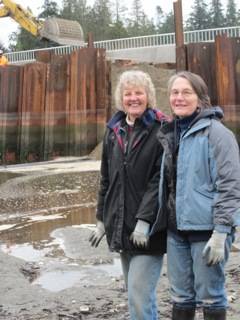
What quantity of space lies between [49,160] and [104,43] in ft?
55.7

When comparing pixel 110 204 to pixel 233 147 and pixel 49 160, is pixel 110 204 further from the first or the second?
pixel 49 160

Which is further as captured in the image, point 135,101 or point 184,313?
point 135,101

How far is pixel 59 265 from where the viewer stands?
5.71m

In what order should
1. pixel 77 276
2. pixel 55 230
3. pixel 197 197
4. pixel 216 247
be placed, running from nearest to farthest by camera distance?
1. pixel 216 247
2. pixel 197 197
3. pixel 77 276
4. pixel 55 230

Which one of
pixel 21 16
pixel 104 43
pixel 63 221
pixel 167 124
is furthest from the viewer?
pixel 104 43

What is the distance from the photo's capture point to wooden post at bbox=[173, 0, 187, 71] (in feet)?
46.9

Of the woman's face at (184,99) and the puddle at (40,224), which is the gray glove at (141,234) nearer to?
the woman's face at (184,99)

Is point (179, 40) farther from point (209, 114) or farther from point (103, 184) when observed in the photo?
point (209, 114)

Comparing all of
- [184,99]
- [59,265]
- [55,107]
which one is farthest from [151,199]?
[55,107]

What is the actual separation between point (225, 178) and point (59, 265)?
304cm

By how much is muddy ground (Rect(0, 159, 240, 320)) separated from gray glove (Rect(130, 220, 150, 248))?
103cm

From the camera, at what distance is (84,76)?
51.3ft

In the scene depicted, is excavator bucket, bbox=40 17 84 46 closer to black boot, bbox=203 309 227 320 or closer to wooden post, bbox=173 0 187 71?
wooden post, bbox=173 0 187 71

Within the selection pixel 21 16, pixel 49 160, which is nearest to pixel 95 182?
pixel 49 160
